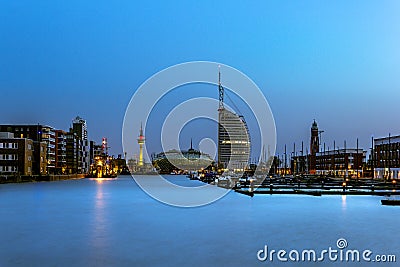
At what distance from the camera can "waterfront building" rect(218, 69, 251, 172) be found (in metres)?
180

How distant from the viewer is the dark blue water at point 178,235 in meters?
18.5

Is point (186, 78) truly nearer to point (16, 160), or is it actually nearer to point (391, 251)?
point (391, 251)

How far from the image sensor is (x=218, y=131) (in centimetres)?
19050

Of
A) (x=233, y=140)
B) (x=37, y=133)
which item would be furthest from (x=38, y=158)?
(x=233, y=140)

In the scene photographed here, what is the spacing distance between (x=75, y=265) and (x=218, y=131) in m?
174

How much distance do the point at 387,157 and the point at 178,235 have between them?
13915 centimetres

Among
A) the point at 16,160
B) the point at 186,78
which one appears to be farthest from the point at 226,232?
the point at 16,160

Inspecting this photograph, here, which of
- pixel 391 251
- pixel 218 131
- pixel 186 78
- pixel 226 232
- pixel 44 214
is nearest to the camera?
pixel 391 251

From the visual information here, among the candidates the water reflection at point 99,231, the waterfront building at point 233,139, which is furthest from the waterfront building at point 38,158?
the water reflection at point 99,231

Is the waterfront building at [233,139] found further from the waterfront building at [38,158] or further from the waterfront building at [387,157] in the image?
the waterfront building at [38,158]

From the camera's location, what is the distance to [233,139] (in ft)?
639

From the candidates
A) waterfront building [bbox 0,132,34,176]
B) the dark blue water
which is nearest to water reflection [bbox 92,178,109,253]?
the dark blue water

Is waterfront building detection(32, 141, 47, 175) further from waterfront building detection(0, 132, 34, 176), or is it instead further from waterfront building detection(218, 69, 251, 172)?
waterfront building detection(218, 69, 251, 172)

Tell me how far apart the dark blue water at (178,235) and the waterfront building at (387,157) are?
108 meters
